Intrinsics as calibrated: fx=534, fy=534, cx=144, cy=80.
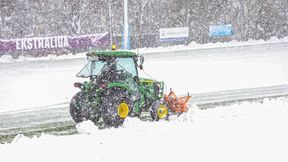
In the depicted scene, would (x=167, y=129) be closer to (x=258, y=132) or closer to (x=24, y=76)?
(x=258, y=132)

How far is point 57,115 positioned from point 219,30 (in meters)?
29.5

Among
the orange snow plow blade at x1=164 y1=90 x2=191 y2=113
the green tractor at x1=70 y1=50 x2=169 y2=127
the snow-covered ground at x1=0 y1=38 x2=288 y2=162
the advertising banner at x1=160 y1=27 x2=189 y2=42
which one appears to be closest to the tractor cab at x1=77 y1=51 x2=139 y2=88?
the green tractor at x1=70 y1=50 x2=169 y2=127

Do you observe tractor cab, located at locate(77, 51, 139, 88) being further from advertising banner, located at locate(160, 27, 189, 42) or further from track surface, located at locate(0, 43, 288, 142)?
advertising banner, located at locate(160, 27, 189, 42)

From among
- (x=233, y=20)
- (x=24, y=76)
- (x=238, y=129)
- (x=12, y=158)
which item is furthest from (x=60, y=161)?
(x=233, y=20)

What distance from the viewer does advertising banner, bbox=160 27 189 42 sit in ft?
132

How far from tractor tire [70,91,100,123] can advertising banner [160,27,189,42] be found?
27.4m

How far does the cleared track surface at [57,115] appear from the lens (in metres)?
13.1


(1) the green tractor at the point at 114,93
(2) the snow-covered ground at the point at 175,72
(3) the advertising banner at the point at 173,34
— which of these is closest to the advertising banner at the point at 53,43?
(2) the snow-covered ground at the point at 175,72

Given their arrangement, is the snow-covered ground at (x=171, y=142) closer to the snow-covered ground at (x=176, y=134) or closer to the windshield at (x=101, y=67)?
the snow-covered ground at (x=176, y=134)

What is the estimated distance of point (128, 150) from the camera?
10.3m

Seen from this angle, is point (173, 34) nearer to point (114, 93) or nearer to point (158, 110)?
point (158, 110)

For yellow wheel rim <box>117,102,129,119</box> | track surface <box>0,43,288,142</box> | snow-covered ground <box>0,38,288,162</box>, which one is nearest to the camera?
snow-covered ground <box>0,38,288,162</box>

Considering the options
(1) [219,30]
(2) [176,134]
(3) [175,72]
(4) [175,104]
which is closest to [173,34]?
(1) [219,30]

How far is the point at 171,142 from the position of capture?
1085cm
